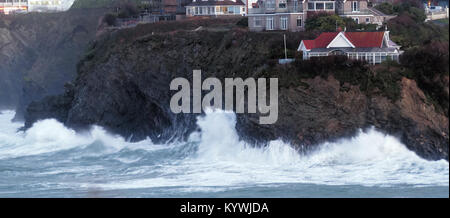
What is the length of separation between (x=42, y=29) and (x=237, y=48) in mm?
44959

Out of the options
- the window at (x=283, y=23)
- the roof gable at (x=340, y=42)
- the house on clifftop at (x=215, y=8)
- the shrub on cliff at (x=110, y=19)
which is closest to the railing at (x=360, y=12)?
the window at (x=283, y=23)

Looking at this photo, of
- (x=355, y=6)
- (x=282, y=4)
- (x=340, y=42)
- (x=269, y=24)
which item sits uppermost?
(x=282, y=4)

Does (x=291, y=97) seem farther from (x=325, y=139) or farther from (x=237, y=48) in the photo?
(x=237, y=48)

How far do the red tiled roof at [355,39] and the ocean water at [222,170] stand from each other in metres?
5.58

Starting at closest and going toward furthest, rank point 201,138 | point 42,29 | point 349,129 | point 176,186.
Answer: point 176,186
point 349,129
point 201,138
point 42,29

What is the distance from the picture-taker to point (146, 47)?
67250mm

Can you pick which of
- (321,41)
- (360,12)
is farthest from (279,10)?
(321,41)

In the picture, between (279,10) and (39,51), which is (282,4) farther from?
(39,51)

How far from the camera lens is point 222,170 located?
52719 mm

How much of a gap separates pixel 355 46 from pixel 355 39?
1.53 ft

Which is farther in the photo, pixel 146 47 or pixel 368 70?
pixel 146 47

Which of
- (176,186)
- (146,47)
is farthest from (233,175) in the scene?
(146,47)

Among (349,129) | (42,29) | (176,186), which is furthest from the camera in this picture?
(42,29)

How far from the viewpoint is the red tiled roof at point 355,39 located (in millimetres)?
56344
